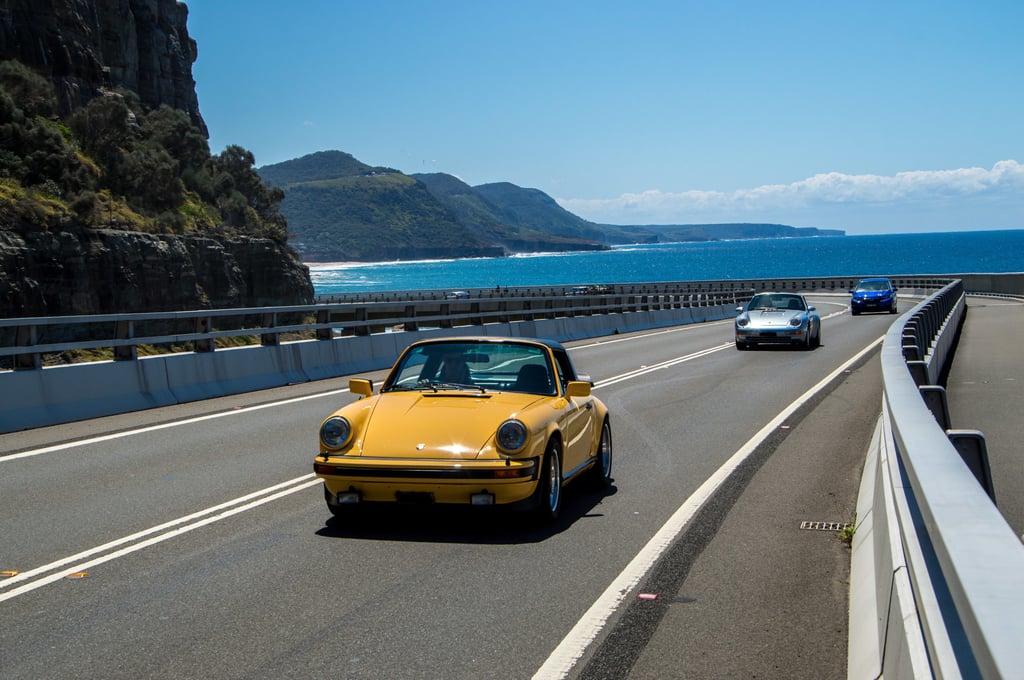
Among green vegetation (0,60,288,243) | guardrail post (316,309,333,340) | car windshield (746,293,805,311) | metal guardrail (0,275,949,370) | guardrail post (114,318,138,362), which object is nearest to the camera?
metal guardrail (0,275,949,370)

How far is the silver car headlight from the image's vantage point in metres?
7.46

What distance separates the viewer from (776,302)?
28.7 meters

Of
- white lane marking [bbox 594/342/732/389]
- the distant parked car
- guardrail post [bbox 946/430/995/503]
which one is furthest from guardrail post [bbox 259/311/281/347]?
the distant parked car

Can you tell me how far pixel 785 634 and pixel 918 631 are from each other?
235 cm

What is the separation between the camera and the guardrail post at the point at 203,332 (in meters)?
17.0

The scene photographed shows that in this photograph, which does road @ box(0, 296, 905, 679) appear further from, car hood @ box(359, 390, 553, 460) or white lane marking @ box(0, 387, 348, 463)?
car hood @ box(359, 390, 553, 460)

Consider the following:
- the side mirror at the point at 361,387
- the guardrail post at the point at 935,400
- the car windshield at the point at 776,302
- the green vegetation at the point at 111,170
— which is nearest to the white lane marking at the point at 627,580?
the guardrail post at the point at 935,400

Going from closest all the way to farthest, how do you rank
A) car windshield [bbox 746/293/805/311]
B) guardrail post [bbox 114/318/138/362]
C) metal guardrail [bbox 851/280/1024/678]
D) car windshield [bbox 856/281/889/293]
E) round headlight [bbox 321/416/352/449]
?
1. metal guardrail [bbox 851/280/1024/678]
2. round headlight [bbox 321/416/352/449]
3. guardrail post [bbox 114/318/138/362]
4. car windshield [bbox 746/293/805/311]
5. car windshield [bbox 856/281/889/293]

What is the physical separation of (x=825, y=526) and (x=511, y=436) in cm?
249

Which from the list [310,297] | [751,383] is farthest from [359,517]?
[310,297]

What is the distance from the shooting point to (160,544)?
24.2 feet

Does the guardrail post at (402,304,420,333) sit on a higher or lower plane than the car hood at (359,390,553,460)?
lower

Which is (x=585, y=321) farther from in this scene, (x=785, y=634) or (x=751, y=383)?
(x=785, y=634)

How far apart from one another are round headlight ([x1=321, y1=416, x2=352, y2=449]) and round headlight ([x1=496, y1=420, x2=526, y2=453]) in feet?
3.48
